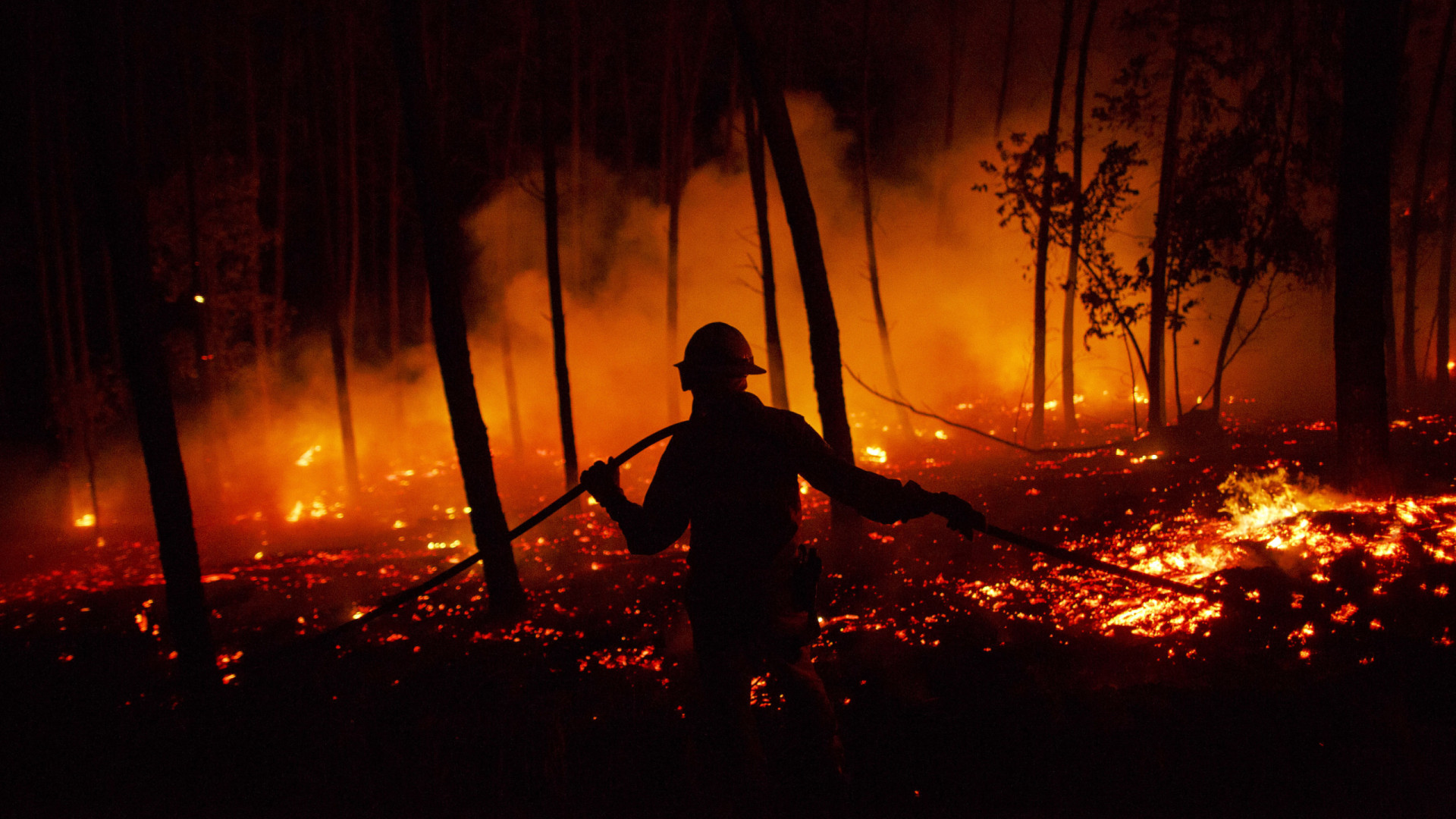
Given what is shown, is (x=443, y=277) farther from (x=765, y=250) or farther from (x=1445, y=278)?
(x=1445, y=278)

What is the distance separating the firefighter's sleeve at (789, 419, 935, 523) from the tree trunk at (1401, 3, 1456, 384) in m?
21.9

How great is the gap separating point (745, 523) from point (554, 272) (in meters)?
11.6

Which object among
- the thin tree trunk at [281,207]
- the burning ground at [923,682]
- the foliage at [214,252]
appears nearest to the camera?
the burning ground at [923,682]

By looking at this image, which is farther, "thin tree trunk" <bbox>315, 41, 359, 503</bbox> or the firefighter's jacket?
"thin tree trunk" <bbox>315, 41, 359, 503</bbox>

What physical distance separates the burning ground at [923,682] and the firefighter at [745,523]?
723mm

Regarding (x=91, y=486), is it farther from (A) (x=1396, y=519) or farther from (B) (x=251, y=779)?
(A) (x=1396, y=519)

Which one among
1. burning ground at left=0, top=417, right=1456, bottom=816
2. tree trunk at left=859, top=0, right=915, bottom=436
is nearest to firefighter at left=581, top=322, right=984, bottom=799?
burning ground at left=0, top=417, right=1456, bottom=816

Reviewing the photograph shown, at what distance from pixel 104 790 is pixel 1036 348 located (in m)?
16.9

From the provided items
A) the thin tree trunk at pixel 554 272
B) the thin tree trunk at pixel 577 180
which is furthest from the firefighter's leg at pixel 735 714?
the thin tree trunk at pixel 577 180

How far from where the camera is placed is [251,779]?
4.59m

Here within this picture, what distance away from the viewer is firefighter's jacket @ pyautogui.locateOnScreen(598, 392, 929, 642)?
11.4 ft

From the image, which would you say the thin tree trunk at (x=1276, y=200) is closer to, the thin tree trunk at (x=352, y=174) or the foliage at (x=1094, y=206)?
the foliage at (x=1094, y=206)

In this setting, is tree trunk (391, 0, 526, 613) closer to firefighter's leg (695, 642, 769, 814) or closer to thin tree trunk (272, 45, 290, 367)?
firefighter's leg (695, 642, 769, 814)

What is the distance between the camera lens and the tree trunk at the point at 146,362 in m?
5.37
